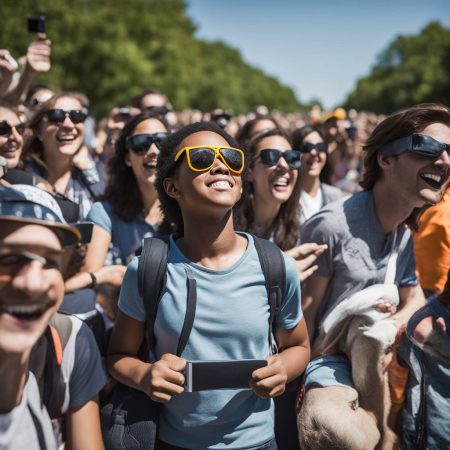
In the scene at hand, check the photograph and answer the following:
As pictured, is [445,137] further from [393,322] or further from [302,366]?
[302,366]

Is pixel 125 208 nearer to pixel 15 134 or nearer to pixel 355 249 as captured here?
pixel 15 134

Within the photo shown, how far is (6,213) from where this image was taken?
1.73 m

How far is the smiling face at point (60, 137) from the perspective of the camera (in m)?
4.24

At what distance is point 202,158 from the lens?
2.34 meters

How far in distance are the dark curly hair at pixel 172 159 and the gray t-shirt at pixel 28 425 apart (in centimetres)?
108

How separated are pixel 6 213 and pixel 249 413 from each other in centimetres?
136

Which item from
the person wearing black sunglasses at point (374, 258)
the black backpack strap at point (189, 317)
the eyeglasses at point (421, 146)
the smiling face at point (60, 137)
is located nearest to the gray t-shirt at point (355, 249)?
the person wearing black sunglasses at point (374, 258)

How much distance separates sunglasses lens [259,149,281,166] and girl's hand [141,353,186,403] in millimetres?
2255

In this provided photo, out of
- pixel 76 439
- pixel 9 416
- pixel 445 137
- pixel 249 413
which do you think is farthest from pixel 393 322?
pixel 9 416

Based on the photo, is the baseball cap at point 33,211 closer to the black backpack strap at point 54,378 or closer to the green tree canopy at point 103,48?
the black backpack strap at point 54,378

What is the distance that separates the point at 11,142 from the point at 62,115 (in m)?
0.61

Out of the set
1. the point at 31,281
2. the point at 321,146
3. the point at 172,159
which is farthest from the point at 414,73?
the point at 31,281

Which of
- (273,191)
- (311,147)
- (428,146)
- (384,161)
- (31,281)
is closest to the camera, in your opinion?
(31,281)

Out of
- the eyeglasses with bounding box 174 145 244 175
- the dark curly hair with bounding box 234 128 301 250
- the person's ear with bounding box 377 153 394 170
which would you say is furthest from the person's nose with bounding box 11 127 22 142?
the person's ear with bounding box 377 153 394 170
